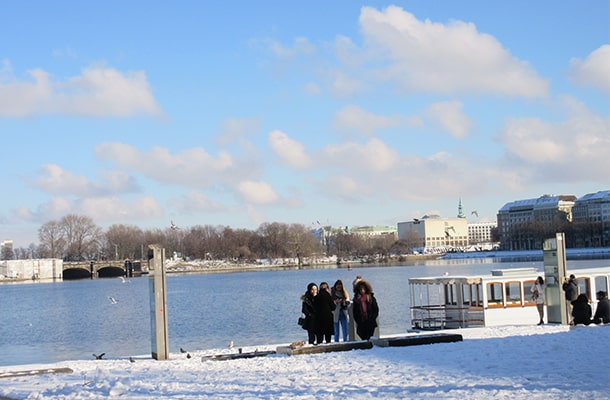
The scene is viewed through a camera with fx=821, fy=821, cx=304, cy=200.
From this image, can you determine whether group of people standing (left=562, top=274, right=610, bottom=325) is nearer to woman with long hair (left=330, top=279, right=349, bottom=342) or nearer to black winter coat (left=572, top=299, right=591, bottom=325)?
black winter coat (left=572, top=299, right=591, bottom=325)

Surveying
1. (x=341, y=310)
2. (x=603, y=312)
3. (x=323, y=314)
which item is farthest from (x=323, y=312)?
(x=603, y=312)

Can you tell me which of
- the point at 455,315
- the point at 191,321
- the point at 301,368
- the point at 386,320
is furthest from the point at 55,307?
the point at 301,368

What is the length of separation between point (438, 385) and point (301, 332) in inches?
1153

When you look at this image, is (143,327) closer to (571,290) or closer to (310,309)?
(310,309)

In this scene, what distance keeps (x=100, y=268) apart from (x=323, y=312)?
17958 centimetres

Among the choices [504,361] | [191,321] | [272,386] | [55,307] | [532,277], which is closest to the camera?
[272,386]

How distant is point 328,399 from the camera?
12.1 meters

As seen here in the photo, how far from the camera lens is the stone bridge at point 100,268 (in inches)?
7574

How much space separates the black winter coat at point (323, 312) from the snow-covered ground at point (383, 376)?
2.13 metres

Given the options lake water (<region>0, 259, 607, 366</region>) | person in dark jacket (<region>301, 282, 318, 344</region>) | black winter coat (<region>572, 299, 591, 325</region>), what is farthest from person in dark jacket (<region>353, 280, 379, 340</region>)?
lake water (<region>0, 259, 607, 366</region>)

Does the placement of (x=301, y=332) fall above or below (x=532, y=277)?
below

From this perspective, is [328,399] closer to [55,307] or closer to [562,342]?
[562,342]

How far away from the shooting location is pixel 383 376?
1409cm

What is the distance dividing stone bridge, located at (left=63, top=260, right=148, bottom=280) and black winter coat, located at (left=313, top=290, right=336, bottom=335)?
17750 cm
